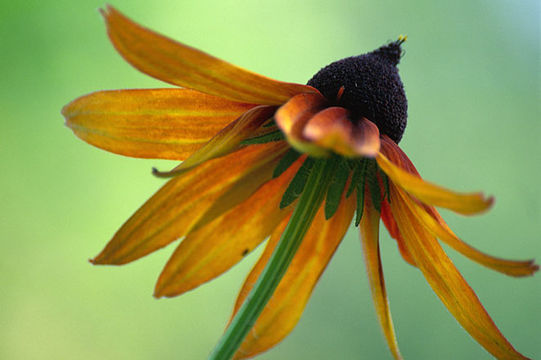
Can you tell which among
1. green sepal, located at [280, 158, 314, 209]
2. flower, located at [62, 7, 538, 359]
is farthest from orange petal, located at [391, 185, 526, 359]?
green sepal, located at [280, 158, 314, 209]

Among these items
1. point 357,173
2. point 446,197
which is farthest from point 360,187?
point 446,197

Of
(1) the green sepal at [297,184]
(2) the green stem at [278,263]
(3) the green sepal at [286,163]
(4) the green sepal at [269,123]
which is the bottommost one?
(2) the green stem at [278,263]

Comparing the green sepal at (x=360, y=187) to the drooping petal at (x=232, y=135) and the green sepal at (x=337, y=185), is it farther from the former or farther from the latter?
the drooping petal at (x=232, y=135)

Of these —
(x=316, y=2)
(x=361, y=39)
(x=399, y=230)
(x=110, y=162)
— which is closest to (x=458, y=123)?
(x=361, y=39)

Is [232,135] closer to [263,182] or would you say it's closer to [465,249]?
[263,182]

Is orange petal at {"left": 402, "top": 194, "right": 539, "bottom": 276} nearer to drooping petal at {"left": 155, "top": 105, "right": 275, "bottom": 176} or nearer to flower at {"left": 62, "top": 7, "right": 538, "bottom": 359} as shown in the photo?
flower at {"left": 62, "top": 7, "right": 538, "bottom": 359}

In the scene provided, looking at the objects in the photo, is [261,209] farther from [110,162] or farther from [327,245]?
[110,162]

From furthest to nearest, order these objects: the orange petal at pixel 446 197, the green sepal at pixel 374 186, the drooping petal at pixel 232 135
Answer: the green sepal at pixel 374 186
the drooping petal at pixel 232 135
the orange petal at pixel 446 197

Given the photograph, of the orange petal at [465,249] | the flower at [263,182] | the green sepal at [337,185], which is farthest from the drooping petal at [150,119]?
the orange petal at [465,249]
